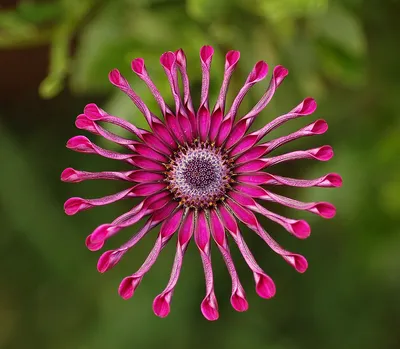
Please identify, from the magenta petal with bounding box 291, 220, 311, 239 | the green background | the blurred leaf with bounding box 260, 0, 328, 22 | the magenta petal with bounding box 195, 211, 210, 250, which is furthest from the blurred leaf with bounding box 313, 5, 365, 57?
the magenta petal with bounding box 291, 220, 311, 239

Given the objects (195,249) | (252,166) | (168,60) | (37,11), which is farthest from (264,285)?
(195,249)

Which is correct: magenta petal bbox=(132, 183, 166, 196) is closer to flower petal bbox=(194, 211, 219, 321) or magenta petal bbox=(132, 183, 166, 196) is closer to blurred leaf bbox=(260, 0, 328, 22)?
flower petal bbox=(194, 211, 219, 321)

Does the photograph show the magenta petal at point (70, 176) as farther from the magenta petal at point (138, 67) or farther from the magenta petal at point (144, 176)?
the magenta petal at point (138, 67)

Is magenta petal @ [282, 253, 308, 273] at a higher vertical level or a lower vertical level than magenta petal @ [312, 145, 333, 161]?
lower

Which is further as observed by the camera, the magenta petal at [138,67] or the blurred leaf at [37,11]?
the blurred leaf at [37,11]

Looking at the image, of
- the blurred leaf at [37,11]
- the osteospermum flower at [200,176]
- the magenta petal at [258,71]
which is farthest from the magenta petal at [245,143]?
the blurred leaf at [37,11]

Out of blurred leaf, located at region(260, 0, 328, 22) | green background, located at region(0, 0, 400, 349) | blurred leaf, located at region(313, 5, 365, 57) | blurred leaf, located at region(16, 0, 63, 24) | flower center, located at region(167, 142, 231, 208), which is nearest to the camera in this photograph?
flower center, located at region(167, 142, 231, 208)

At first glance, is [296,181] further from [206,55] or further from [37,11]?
[37,11]

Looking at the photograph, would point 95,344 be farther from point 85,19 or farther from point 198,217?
point 198,217
